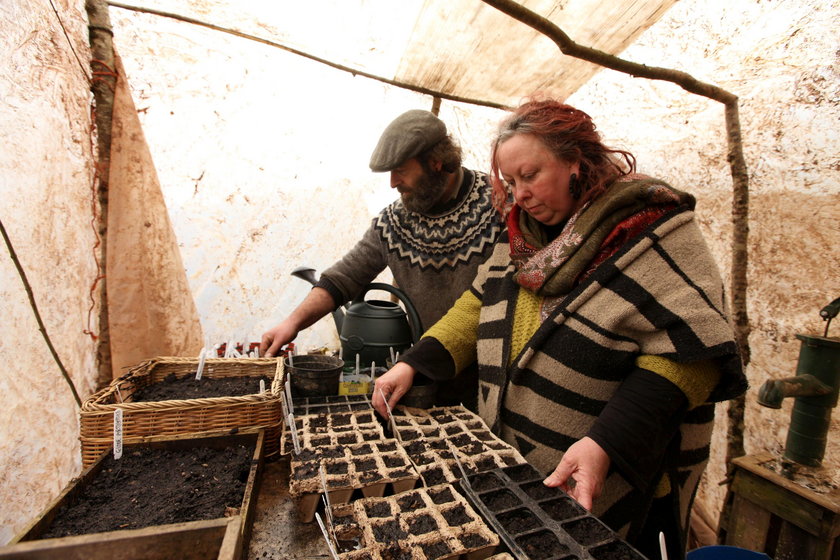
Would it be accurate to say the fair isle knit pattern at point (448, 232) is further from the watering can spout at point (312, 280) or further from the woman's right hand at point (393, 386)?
the woman's right hand at point (393, 386)

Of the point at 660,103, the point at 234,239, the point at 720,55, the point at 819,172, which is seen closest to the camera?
the point at 819,172

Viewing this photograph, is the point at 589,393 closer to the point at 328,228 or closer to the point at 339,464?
the point at 339,464

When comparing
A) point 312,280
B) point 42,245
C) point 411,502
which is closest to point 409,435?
point 411,502

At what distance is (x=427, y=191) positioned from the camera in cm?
204

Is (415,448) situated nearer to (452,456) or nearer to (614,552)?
(452,456)

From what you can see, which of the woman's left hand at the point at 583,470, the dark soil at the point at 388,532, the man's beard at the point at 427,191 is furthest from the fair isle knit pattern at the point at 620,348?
the man's beard at the point at 427,191

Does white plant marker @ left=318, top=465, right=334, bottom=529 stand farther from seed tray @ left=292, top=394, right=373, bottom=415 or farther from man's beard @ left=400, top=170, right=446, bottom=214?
man's beard @ left=400, top=170, right=446, bottom=214

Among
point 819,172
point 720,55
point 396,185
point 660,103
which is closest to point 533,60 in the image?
point 660,103

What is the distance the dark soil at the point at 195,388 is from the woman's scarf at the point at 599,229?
3.71 feet

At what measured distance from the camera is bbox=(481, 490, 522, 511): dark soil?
92 cm

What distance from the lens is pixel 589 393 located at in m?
1.20

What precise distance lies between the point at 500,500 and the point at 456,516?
12cm

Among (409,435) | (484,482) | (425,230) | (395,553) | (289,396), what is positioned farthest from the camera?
(425,230)

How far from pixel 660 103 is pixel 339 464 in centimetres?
223
